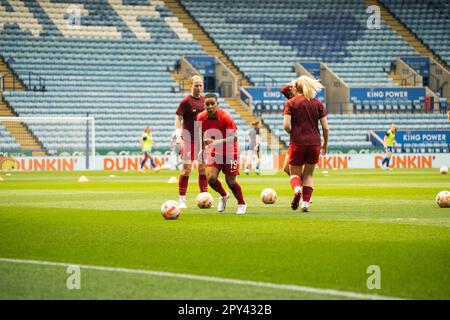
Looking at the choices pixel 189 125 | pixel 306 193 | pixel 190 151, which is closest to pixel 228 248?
pixel 306 193

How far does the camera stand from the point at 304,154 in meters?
14.9

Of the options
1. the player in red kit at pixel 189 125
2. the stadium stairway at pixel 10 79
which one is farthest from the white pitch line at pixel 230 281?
the stadium stairway at pixel 10 79

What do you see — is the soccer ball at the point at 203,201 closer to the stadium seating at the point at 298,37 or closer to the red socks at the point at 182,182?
the red socks at the point at 182,182

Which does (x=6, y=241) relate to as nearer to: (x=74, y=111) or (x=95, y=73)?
(x=74, y=111)

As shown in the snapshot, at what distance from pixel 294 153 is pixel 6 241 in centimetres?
592

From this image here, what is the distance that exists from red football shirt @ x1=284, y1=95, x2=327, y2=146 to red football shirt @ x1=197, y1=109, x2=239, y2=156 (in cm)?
99

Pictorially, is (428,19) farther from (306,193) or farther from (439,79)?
(306,193)

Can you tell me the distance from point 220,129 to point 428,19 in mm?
46533

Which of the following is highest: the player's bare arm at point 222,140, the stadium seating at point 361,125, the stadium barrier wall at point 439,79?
the stadium barrier wall at point 439,79

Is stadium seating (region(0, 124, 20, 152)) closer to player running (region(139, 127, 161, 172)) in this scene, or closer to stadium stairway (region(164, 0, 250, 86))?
player running (region(139, 127, 161, 172))

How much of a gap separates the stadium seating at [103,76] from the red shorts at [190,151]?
87.8 ft

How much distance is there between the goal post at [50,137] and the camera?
4103cm

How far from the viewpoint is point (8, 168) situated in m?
40.5

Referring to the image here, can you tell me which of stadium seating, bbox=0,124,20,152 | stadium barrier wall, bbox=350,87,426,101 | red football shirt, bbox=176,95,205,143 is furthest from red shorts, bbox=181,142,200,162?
stadium barrier wall, bbox=350,87,426,101
